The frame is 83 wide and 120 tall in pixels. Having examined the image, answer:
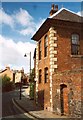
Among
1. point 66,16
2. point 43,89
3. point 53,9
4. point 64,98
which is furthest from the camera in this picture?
point 53,9

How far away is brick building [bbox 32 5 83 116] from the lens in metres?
17.5

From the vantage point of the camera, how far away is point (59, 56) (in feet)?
64.2

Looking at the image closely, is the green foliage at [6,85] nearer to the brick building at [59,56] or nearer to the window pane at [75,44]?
the brick building at [59,56]

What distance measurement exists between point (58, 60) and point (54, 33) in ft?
7.46

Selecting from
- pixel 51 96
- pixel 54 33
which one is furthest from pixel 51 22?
pixel 51 96

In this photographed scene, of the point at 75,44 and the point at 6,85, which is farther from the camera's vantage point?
the point at 6,85

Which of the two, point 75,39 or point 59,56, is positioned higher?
point 75,39

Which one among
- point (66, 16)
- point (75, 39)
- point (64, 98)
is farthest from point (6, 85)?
point (64, 98)

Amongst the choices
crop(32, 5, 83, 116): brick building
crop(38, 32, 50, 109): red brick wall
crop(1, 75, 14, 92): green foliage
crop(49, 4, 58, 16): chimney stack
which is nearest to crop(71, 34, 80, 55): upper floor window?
crop(32, 5, 83, 116): brick building

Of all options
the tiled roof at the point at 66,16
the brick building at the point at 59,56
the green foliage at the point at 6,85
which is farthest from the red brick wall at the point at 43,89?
the green foliage at the point at 6,85

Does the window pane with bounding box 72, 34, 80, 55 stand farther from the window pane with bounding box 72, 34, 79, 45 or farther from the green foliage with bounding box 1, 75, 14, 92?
the green foliage with bounding box 1, 75, 14, 92

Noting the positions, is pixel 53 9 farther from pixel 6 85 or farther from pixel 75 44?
pixel 6 85

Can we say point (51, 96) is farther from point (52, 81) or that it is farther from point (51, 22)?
point (51, 22)

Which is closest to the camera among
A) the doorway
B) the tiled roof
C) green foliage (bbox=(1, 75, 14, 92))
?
the doorway
